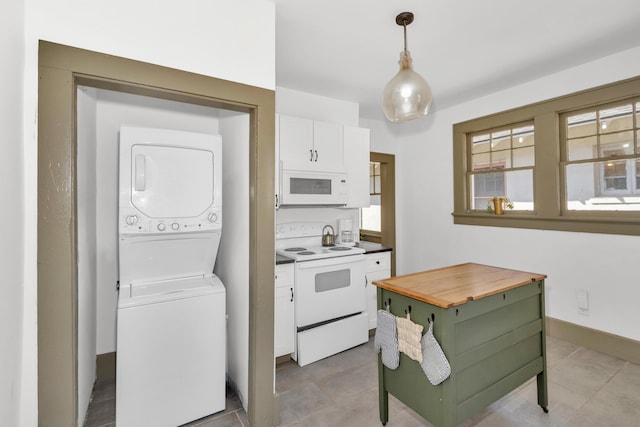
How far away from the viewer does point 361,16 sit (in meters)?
2.10

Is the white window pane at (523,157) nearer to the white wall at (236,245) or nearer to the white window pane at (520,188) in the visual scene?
the white window pane at (520,188)

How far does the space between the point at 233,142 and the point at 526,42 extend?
2.45 m

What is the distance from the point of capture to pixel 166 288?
6.54ft

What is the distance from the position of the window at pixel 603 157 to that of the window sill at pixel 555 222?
191mm

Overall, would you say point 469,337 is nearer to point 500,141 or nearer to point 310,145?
point 310,145

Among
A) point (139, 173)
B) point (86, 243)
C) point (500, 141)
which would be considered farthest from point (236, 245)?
point (500, 141)

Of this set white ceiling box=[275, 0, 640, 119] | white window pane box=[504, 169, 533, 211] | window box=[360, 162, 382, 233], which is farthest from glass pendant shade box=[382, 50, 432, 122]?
window box=[360, 162, 382, 233]

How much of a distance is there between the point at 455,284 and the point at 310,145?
6.21 feet

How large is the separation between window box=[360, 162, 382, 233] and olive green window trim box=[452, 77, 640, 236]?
161 cm

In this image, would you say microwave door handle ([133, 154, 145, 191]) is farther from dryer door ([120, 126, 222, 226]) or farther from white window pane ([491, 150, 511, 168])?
white window pane ([491, 150, 511, 168])

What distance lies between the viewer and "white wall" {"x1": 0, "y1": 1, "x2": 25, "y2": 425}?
110 cm

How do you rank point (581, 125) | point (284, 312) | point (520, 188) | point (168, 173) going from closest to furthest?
point (168, 173) → point (284, 312) → point (581, 125) → point (520, 188)

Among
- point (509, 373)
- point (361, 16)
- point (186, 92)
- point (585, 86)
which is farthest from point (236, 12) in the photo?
point (585, 86)

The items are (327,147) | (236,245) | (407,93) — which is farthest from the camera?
(327,147)
